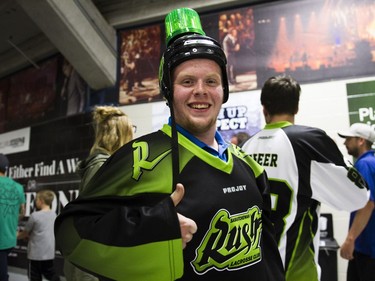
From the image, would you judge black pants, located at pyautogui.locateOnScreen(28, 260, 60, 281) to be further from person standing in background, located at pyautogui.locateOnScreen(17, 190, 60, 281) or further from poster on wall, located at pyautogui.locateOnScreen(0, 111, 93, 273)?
poster on wall, located at pyautogui.locateOnScreen(0, 111, 93, 273)

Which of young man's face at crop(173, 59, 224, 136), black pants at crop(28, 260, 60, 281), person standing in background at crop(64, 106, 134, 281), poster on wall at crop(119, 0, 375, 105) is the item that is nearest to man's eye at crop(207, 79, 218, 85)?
young man's face at crop(173, 59, 224, 136)

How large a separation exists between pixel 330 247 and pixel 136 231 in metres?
3.02

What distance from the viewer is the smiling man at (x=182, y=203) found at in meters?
0.78

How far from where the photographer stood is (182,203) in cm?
89

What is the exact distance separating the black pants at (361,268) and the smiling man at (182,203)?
66.4 inches

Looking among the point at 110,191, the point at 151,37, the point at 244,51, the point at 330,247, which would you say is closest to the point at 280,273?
the point at 110,191

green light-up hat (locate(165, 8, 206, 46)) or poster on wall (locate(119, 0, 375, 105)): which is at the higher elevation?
poster on wall (locate(119, 0, 375, 105))

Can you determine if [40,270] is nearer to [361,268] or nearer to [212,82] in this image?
[361,268]

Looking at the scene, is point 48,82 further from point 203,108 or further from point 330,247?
point 203,108

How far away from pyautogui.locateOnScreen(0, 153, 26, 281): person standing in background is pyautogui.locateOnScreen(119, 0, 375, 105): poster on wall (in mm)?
2039

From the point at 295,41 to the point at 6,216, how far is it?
3635mm

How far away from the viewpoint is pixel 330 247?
332 cm

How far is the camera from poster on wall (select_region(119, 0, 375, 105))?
12.9ft

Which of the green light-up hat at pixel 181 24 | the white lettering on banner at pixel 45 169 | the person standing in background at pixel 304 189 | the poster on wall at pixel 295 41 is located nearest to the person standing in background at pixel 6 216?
the white lettering on banner at pixel 45 169
